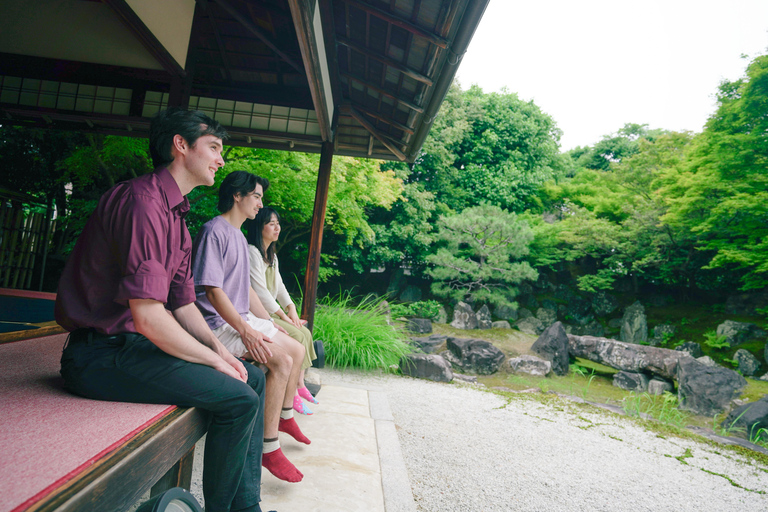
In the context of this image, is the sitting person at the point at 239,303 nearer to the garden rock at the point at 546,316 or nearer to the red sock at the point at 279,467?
the red sock at the point at 279,467

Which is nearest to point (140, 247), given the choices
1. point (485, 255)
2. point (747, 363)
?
point (485, 255)

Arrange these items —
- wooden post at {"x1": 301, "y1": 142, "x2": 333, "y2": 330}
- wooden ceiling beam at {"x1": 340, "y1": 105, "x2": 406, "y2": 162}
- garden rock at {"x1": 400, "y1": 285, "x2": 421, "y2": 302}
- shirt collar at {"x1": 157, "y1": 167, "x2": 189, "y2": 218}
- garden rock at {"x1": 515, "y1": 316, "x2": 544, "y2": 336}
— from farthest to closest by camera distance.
→ garden rock at {"x1": 400, "y1": 285, "x2": 421, "y2": 302} → garden rock at {"x1": 515, "y1": 316, "x2": 544, "y2": 336} → wooden post at {"x1": 301, "y1": 142, "x2": 333, "y2": 330} → wooden ceiling beam at {"x1": 340, "y1": 105, "x2": 406, "y2": 162} → shirt collar at {"x1": 157, "y1": 167, "x2": 189, "y2": 218}

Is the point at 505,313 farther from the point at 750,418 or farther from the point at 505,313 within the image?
the point at 750,418

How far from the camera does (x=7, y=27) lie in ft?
10.9

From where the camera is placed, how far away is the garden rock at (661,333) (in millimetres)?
10676

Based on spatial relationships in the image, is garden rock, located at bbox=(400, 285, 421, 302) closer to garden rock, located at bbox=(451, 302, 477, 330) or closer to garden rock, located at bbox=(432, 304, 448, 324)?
garden rock, located at bbox=(432, 304, 448, 324)

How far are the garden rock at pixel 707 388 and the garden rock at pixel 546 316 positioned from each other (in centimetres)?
579

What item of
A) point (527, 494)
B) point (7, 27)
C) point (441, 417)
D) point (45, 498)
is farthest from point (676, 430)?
point (7, 27)

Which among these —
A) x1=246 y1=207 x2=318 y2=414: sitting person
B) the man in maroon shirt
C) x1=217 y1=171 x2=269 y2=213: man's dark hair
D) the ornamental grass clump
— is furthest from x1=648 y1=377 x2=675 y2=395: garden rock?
the man in maroon shirt

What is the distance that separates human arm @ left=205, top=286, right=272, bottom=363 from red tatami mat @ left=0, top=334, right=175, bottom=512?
22.6 inches

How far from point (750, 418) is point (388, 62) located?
5.64m

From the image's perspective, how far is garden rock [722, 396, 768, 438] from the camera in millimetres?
4746

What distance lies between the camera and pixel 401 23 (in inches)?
93.0

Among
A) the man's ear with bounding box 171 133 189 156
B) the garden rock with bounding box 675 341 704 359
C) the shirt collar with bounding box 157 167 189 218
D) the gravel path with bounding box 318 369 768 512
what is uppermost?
the man's ear with bounding box 171 133 189 156
